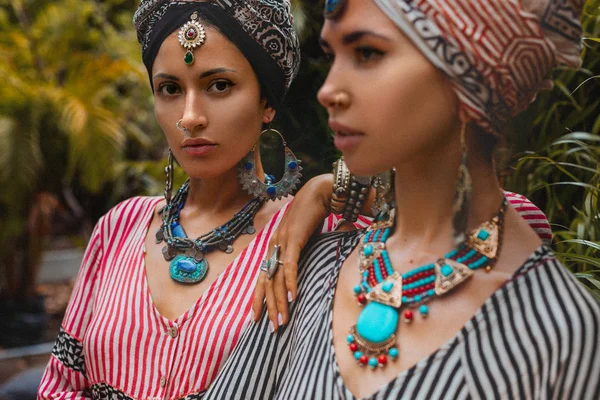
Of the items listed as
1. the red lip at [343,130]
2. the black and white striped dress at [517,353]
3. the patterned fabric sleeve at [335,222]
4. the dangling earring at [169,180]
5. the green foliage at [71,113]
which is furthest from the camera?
the green foliage at [71,113]

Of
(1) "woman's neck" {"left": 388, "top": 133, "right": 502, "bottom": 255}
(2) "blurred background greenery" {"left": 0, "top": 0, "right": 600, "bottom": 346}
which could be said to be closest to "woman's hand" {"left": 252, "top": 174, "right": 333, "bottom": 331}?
(1) "woman's neck" {"left": 388, "top": 133, "right": 502, "bottom": 255}

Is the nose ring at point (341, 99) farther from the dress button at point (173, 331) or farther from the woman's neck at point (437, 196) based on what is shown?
the dress button at point (173, 331)

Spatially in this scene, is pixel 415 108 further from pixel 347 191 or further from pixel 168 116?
pixel 168 116

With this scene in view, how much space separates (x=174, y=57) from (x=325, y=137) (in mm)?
438

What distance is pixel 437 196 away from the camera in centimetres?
99

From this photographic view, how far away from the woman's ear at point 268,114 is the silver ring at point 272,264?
390 millimetres

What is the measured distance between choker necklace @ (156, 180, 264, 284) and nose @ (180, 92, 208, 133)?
0.24 m

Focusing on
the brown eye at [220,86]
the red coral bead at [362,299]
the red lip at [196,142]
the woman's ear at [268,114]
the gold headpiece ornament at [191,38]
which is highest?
the gold headpiece ornament at [191,38]

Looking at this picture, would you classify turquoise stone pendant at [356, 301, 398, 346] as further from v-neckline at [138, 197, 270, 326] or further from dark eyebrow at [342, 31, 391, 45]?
v-neckline at [138, 197, 270, 326]

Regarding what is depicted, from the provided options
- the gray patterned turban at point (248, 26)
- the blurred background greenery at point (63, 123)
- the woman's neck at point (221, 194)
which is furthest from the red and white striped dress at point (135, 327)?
the blurred background greenery at point (63, 123)

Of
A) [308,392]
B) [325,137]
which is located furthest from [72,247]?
[308,392]

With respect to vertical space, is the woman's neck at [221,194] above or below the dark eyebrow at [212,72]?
below

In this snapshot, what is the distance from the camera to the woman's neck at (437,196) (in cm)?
96

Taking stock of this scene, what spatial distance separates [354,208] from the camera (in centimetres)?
129
